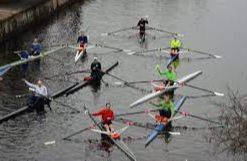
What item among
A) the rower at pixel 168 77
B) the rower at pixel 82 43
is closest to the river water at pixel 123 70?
the rower at pixel 82 43

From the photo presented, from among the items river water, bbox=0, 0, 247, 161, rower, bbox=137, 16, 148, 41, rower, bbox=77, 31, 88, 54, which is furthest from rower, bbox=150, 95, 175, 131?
rower, bbox=137, 16, 148, 41

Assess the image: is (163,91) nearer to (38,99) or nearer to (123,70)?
(123,70)

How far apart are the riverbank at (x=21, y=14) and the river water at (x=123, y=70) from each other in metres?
1.27

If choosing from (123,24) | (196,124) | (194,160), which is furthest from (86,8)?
(194,160)

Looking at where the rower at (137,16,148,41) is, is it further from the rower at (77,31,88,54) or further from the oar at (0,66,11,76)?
the oar at (0,66,11,76)

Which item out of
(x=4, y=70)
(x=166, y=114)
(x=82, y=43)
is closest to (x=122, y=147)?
(x=166, y=114)

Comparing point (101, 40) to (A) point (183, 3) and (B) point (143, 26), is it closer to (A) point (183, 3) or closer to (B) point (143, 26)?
(B) point (143, 26)

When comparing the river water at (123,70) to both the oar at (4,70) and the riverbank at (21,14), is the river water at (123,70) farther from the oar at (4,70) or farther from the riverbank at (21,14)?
the riverbank at (21,14)

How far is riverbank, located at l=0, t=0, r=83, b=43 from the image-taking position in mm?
65125

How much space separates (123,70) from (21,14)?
62.0 ft

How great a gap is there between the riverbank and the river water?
127 cm

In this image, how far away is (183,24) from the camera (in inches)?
3014

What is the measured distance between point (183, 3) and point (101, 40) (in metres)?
27.0

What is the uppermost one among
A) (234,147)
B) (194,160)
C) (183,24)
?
(183,24)
